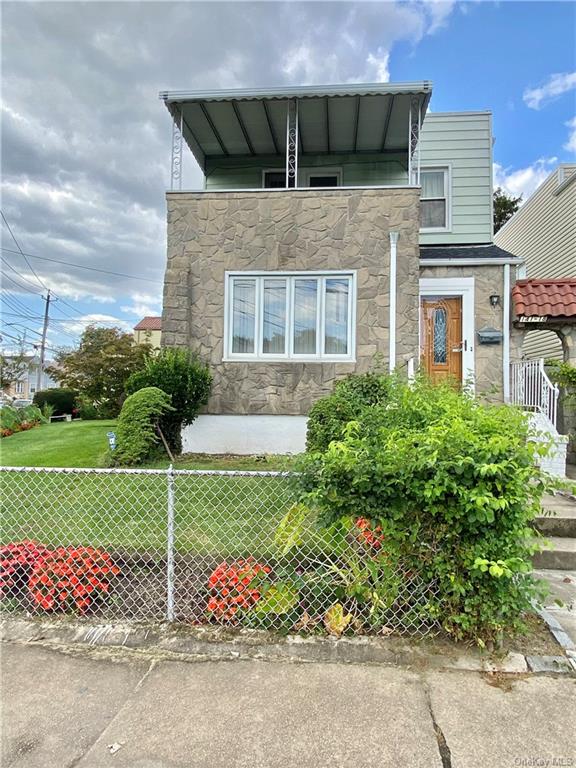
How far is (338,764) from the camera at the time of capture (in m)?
1.72

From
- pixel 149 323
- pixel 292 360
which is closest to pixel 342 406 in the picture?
pixel 292 360

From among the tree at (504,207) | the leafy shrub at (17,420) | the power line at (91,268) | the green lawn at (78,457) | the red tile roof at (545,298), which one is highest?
the power line at (91,268)

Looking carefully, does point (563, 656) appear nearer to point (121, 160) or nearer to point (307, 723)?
point (307, 723)

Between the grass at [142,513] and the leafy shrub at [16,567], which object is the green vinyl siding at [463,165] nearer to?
the grass at [142,513]

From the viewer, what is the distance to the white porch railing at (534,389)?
6359 millimetres

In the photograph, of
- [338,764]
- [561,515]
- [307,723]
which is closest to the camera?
[338,764]

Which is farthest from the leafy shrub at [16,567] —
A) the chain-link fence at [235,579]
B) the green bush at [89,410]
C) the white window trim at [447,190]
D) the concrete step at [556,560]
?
the green bush at [89,410]

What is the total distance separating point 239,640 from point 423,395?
6.82 ft

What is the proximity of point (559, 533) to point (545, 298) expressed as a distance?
16.4ft

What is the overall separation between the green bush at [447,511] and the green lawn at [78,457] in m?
3.54

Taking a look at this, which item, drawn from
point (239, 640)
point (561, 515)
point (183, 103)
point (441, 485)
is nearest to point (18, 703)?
point (239, 640)

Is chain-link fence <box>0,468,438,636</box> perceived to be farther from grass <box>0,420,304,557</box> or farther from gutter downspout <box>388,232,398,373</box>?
gutter downspout <box>388,232,398,373</box>

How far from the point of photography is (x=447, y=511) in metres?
2.32

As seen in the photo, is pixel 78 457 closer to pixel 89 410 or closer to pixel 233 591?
pixel 233 591
